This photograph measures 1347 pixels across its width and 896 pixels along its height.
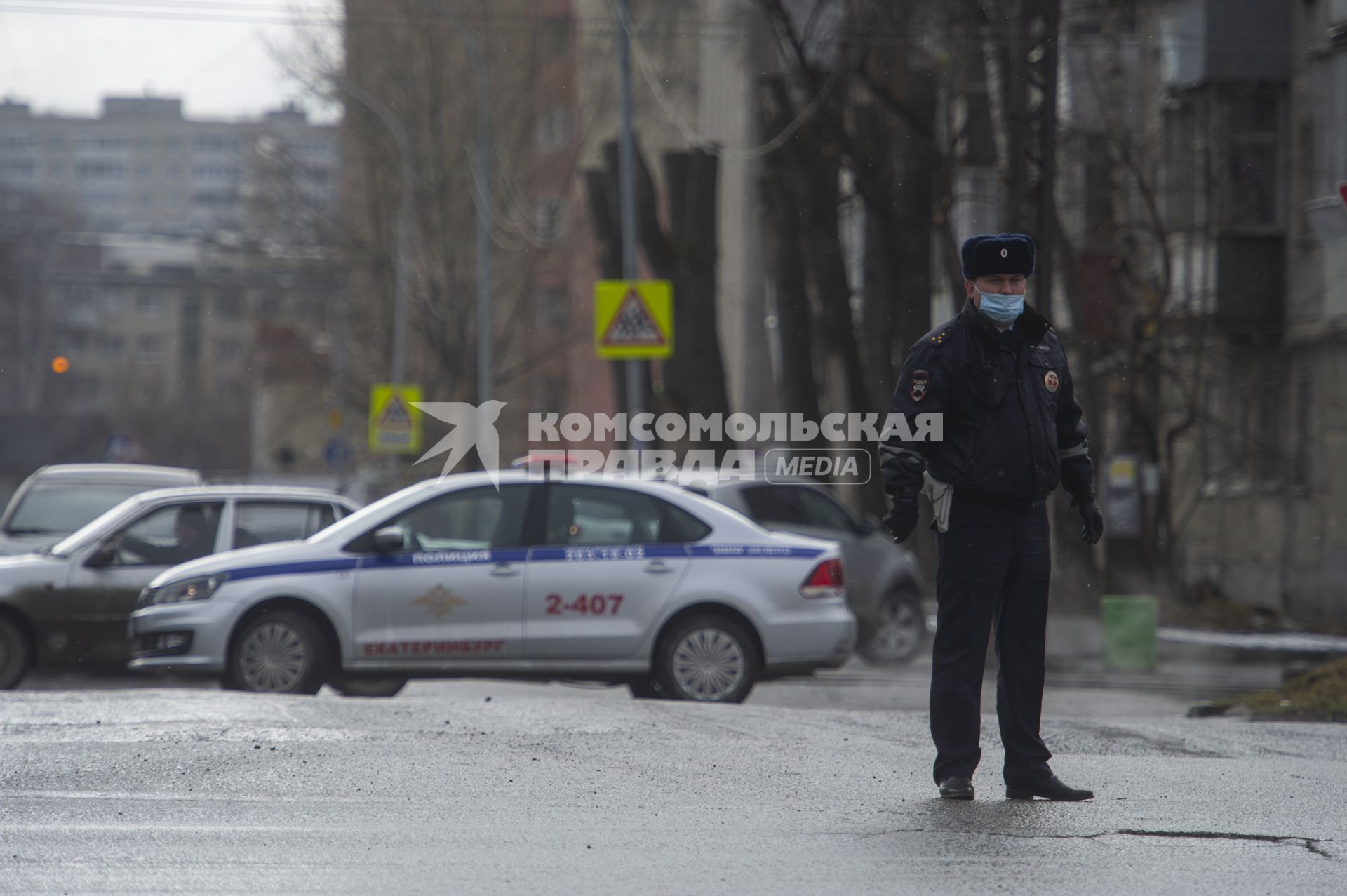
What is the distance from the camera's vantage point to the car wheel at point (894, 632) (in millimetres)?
15469

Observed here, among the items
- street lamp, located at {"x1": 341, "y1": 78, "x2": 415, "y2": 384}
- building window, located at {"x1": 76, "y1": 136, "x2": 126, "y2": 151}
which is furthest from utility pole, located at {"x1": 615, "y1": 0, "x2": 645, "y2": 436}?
building window, located at {"x1": 76, "y1": 136, "x2": 126, "y2": 151}

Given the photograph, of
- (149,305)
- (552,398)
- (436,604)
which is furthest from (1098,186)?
(149,305)

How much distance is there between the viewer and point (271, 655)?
1085 cm

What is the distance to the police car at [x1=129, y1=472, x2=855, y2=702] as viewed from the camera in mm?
10844

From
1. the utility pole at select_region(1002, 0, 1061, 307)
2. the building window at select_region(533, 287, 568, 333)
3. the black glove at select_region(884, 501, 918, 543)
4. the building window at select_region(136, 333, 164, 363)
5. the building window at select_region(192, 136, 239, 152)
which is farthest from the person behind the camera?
the building window at select_region(192, 136, 239, 152)

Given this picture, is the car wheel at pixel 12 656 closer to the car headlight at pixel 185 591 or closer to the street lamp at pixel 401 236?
the car headlight at pixel 185 591

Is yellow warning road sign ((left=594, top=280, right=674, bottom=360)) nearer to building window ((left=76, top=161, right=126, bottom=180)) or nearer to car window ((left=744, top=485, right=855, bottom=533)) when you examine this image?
car window ((left=744, top=485, right=855, bottom=533))

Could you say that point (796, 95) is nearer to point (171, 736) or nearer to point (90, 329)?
point (171, 736)

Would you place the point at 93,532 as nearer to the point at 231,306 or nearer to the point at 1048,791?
the point at 1048,791

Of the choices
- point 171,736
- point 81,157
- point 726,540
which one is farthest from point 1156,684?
point 81,157

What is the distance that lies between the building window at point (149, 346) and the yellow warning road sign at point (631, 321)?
100 meters

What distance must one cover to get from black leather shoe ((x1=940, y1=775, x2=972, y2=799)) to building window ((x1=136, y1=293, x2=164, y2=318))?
112970mm

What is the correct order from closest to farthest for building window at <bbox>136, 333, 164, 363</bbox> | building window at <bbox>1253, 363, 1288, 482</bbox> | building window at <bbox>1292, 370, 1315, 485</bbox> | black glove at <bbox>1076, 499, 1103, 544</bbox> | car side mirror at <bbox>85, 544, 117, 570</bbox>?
black glove at <bbox>1076, 499, 1103, 544</bbox> < car side mirror at <bbox>85, 544, 117, 570</bbox> < building window at <bbox>1253, 363, 1288, 482</bbox> < building window at <bbox>1292, 370, 1315, 485</bbox> < building window at <bbox>136, 333, 164, 363</bbox>

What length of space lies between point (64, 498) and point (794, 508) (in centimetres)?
654
